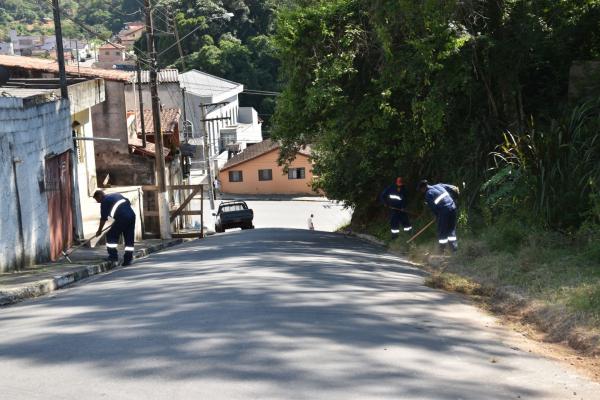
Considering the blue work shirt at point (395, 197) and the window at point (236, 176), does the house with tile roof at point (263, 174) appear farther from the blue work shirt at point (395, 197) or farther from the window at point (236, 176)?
the blue work shirt at point (395, 197)

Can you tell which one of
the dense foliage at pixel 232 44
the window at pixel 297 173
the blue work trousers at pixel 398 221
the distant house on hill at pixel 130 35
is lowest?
the blue work trousers at pixel 398 221

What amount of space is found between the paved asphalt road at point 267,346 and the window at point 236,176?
54.6 meters

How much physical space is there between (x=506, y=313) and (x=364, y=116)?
11378 millimetres

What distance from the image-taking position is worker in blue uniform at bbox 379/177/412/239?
64.3ft

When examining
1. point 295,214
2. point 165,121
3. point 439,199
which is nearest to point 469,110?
point 439,199

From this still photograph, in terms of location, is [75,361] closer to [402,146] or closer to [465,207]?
[465,207]

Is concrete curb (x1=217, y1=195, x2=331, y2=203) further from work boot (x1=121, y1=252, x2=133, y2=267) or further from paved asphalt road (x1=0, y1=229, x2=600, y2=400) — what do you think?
paved asphalt road (x1=0, y1=229, x2=600, y2=400)

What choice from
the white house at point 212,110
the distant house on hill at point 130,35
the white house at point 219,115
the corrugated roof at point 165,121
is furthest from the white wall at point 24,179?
the white house at point 219,115

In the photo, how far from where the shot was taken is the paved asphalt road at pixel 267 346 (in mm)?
5934

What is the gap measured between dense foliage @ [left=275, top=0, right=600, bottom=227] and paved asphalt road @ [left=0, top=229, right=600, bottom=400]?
7065mm

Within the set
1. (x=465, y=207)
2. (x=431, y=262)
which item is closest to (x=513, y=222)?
(x=431, y=262)

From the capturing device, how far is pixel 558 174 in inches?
554

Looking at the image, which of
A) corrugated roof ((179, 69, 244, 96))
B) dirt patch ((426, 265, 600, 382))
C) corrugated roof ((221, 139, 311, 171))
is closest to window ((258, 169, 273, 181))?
corrugated roof ((221, 139, 311, 171))

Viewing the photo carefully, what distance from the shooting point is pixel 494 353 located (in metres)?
7.46
